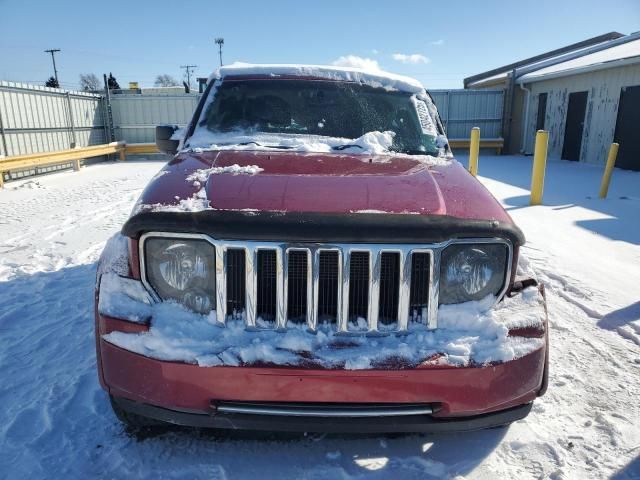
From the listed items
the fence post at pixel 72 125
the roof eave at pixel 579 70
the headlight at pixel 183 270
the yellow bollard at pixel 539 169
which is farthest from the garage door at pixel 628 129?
the fence post at pixel 72 125

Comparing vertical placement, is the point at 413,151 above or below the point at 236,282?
above

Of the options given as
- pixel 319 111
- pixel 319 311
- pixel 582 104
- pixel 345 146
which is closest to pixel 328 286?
pixel 319 311

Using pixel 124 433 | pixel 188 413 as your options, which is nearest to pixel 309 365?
pixel 188 413

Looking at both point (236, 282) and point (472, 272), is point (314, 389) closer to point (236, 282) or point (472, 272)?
point (236, 282)

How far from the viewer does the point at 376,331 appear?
1.86m

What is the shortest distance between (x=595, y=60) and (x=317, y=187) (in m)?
16.7

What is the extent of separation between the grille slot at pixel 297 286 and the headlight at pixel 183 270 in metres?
0.31

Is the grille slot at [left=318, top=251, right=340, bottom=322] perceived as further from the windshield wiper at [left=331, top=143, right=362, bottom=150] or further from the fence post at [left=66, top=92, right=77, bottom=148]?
the fence post at [left=66, top=92, right=77, bottom=148]

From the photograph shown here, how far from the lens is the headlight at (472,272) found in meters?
1.93

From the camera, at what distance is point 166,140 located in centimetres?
361

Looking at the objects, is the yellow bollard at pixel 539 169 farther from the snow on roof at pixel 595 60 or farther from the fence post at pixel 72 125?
the fence post at pixel 72 125

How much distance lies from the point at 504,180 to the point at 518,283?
10.3m

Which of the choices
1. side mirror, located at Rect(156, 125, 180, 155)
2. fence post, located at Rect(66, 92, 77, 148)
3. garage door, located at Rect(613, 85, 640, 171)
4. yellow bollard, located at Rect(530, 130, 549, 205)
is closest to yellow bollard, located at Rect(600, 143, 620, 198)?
yellow bollard, located at Rect(530, 130, 549, 205)

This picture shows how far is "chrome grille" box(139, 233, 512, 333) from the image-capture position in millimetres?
1820
